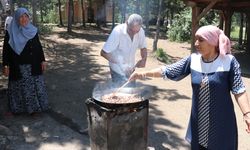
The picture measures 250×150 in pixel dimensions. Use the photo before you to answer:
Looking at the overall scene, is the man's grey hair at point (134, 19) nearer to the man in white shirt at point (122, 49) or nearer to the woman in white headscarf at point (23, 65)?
the man in white shirt at point (122, 49)

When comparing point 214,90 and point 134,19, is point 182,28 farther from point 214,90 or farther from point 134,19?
point 214,90

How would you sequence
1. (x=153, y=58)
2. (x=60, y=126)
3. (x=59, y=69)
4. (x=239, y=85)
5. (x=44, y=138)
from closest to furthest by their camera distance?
(x=239, y=85) < (x=44, y=138) < (x=60, y=126) < (x=59, y=69) < (x=153, y=58)

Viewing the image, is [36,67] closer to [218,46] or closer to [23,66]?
[23,66]

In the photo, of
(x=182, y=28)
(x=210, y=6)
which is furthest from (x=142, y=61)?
(x=182, y=28)

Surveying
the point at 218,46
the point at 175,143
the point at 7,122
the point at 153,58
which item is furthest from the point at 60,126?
the point at 153,58

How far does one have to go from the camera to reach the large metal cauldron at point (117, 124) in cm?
382

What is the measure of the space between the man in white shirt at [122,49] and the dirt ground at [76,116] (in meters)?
1.10

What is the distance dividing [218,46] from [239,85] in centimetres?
37

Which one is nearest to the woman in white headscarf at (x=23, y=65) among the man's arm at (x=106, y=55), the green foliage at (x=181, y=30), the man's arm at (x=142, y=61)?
the man's arm at (x=106, y=55)

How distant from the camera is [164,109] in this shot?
705 cm

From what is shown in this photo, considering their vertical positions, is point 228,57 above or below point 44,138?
above

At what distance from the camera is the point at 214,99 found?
328 centimetres

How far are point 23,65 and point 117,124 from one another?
2615 mm

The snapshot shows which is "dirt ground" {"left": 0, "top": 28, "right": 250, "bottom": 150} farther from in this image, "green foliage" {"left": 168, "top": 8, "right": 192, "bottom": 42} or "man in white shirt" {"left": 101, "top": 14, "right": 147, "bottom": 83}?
"green foliage" {"left": 168, "top": 8, "right": 192, "bottom": 42}
